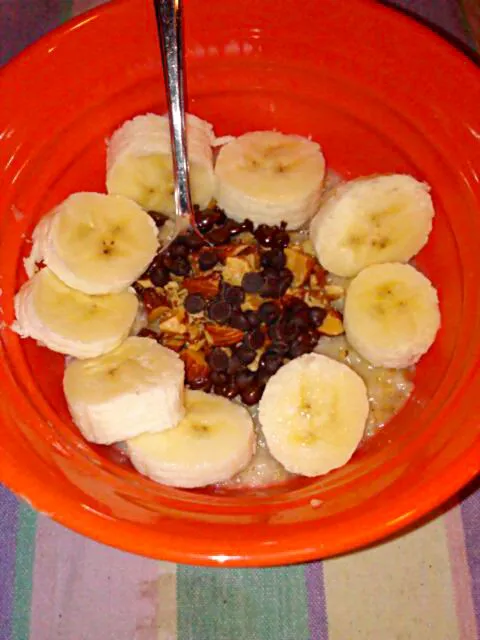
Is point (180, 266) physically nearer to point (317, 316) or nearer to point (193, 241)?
point (193, 241)

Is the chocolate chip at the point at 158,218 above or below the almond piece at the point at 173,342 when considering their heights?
above

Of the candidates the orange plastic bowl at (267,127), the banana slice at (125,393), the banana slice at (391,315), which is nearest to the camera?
the orange plastic bowl at (267,127)

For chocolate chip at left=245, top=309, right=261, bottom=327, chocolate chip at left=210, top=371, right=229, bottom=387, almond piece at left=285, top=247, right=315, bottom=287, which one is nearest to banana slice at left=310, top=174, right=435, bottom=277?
almond piece at left=285, top=247, right=315, bottom=287

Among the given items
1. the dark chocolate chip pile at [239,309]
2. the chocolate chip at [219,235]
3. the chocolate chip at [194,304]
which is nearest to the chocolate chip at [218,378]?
the dark chocolate chip pile at [239,309]

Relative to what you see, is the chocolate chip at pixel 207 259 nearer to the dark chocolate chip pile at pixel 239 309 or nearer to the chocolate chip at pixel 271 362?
the dark chocolate chip pile at pixel 239 309

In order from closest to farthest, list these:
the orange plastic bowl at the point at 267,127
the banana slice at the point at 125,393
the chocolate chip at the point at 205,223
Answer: the orange plastic bowl at the point at 267,127
the banana slice at the point at 125,393
the chocolate chip at the point at 205,223

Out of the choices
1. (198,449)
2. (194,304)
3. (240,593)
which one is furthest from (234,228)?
(240,593)

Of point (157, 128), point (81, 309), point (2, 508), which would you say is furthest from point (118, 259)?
point (2, 508)

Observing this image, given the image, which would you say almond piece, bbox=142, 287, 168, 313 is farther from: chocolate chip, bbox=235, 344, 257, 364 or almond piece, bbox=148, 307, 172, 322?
chocolate chip, bbox=235, 344, 257, 364

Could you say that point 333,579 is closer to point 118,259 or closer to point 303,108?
point 118,259
